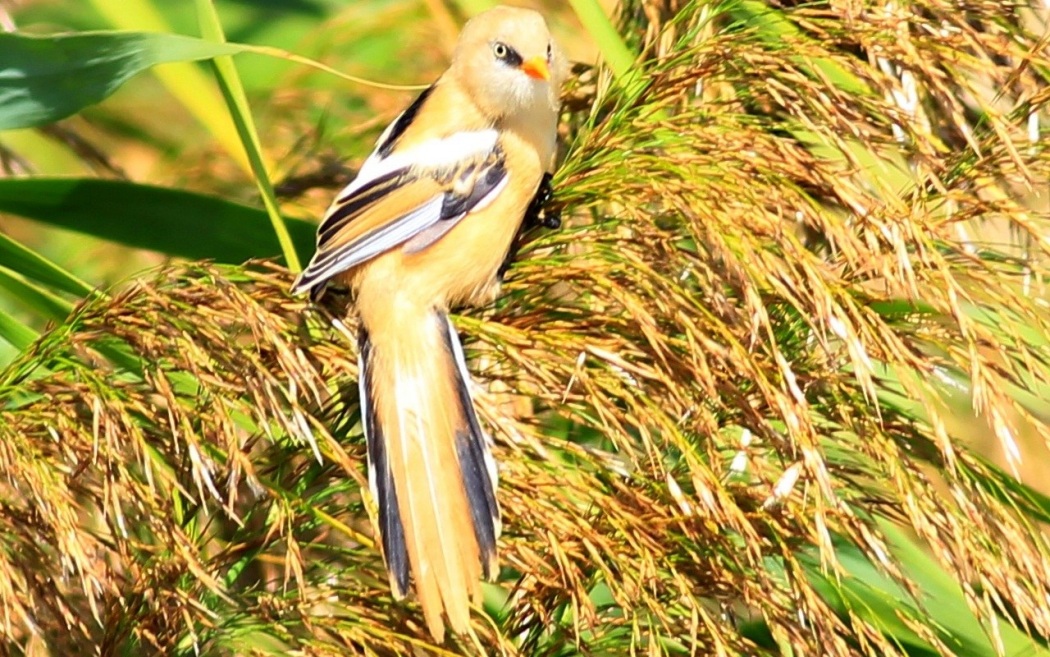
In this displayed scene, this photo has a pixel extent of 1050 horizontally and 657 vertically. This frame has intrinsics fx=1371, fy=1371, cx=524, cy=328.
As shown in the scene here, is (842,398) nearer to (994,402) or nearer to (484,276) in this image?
(994,402)

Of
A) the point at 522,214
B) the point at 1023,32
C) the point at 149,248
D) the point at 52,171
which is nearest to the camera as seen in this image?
the point at 1023,32

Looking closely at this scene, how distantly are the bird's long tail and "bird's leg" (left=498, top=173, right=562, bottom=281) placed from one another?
0.17 m

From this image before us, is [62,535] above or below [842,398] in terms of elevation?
above

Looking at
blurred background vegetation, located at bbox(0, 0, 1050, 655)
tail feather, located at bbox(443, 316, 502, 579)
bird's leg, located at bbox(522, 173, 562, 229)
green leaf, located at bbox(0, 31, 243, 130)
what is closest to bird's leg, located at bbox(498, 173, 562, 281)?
bird's leg, located at bbox(522, 173, 562, 229)

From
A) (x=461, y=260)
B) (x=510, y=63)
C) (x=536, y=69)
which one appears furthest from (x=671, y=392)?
(x=510, y=63)

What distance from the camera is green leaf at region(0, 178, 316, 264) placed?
6.81 feet

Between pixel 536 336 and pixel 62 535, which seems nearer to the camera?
pixel 62 535

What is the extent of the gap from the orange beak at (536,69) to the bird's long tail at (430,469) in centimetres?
52

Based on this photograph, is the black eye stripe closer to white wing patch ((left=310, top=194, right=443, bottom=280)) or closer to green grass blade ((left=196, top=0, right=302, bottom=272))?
white wing patch ((left=310, top=194, right=443, bottom=280))

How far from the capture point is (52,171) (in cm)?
300

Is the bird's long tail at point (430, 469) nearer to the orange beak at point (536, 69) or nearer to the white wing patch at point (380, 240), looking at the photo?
the white wing patch at point (380, 240)

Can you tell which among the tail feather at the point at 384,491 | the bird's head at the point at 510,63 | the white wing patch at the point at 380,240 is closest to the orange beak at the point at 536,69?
the bird's head at the point at 510,63

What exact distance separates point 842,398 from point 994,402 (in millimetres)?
199

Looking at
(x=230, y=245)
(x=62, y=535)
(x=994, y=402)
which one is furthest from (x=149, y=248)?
(x=994, y=402)
